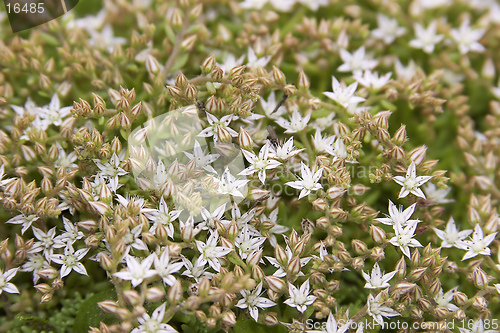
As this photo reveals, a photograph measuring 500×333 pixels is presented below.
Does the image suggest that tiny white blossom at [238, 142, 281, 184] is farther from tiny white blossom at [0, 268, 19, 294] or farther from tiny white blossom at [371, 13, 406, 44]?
tiny white blossom at [371, 13, 406, 44]

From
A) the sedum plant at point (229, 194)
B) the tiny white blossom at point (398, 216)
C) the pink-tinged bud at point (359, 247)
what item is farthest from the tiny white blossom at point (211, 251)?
the tiny white blossom at point (398, 216)

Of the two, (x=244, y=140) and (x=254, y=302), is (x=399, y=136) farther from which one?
(x=254, y=302)

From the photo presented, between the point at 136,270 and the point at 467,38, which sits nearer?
the point at 136,270

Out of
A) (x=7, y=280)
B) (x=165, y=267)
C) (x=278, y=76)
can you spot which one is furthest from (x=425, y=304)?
(x=7, y=280)

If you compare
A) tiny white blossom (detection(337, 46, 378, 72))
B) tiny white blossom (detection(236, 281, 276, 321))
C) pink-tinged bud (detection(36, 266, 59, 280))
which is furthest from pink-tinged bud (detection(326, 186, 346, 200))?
pink-tinged bud (detection(36, 266, 59, 280))

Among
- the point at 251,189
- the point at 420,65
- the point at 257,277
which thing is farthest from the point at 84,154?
the point at 420,65

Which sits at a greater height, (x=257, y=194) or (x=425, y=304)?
(x=257, y=194)
